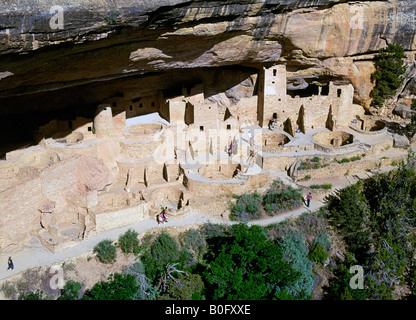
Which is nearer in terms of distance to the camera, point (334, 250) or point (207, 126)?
point (334, 250)

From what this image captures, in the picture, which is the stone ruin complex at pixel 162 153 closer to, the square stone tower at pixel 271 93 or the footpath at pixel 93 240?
the square stone tower at pixel 271 93

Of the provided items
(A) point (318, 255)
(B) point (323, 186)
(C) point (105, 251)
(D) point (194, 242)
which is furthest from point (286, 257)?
(C) point (105, 251)

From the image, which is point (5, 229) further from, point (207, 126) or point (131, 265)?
point (207, 126)

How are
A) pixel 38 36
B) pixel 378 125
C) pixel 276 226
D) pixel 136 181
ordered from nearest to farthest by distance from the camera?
pixel 38 36
pixel 276 226
pixel 136 181
pixel 378 125

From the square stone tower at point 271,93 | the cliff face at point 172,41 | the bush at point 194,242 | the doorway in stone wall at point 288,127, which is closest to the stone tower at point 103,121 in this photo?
the cliff face at point 172,41

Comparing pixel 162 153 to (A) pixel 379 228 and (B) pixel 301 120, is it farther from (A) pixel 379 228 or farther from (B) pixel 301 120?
(A) pixel 379 228

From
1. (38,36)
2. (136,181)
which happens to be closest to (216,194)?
(136,181)

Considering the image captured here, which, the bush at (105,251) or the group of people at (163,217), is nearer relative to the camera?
the bush at (105,251)
